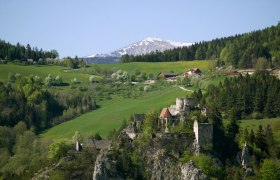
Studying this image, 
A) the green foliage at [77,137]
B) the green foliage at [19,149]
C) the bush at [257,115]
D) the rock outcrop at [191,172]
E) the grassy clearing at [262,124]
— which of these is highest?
the bush at [257,115]

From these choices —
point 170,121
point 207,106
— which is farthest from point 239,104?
point 170,121

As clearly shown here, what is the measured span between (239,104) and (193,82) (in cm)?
4634

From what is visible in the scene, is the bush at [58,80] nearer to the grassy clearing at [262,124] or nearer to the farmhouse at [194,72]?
the farmhouse at [194,72]

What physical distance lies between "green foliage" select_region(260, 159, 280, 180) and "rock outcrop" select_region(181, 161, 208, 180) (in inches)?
313

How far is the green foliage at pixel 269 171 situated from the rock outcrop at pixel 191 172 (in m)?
7.96

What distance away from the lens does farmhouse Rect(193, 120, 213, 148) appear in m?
86.1

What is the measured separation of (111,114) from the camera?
141 meters

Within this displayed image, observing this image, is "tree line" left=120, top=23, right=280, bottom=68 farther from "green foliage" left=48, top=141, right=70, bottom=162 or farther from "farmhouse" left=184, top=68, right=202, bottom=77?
"green foliage" left=48, top=141, right=70, bottom=162

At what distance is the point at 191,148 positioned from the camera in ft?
282

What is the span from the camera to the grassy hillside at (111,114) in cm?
Answer: 13125

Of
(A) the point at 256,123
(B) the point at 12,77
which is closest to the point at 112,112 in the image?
(B) the point at 12,77

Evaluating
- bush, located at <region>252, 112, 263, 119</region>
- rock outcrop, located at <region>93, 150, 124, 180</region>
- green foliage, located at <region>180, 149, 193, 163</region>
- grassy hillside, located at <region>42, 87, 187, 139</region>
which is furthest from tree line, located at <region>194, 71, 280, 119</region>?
rock outcrop, located at <region>93, 150, 124, 180</region>

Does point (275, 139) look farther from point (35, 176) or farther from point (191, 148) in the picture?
point (35, 176)

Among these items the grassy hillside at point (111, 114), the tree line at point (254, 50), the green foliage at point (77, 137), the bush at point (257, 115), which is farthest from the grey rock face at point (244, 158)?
the tree line at point (254, 50)
